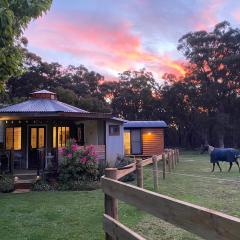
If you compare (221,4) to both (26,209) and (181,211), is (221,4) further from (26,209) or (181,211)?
(181,211)

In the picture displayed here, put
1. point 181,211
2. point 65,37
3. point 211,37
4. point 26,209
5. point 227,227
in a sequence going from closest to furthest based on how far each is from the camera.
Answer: point 227,227
point 181,211
point 26,209
point 65,37
point 211,37

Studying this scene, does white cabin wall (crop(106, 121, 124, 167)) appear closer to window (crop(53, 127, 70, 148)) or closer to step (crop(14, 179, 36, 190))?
window (crop(53, 127, 70, 148))

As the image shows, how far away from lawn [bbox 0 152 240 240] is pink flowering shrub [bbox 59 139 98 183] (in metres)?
1.65

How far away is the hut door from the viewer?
28.5 m

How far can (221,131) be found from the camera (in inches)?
1679

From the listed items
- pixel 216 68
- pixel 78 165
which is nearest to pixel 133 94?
pixel 216 68

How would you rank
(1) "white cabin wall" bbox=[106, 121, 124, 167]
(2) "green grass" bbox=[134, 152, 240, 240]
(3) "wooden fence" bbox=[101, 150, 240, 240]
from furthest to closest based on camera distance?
(1) "white cabin wall" bbox=[106, 121, 124, 167]
(2) "green grass" bbox=[134, 152, 240, 240]
(3) "wooden fence" bbox=[101, 150, 240, 240]

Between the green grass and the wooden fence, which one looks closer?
the wooden fence

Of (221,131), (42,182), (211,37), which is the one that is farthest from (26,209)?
(211,37)

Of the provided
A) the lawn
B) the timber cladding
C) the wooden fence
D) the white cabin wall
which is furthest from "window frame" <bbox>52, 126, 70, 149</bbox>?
the wooden fence

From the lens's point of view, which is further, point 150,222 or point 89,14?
point 89,14

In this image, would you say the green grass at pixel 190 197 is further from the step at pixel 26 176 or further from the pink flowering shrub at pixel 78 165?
the step at pixel 26 176

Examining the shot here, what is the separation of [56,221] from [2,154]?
28.7 ft

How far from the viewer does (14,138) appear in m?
18.6
